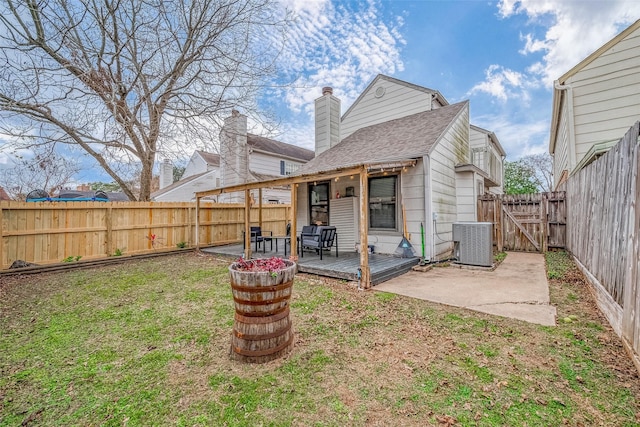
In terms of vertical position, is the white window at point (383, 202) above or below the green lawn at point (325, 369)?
above

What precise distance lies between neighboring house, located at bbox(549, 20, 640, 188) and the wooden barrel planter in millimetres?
6355

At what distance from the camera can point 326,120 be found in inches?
451

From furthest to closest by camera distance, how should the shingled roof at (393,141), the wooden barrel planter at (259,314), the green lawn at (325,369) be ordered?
the shingled roof at (393,141)
the wooden barrel planter at (259,314)
the green lawn at (325,369)

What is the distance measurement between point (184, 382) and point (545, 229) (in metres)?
10.7

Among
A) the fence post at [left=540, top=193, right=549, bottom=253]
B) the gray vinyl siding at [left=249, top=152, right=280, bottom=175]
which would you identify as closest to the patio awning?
the fence post at [left=540, top=193, right=549, bottom=253]

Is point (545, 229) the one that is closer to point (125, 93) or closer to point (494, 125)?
point (494, 125)

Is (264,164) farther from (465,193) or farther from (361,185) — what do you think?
(361,185)

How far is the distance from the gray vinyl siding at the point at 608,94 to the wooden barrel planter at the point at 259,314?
806 cm

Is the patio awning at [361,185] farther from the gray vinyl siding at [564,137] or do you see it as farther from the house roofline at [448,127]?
the gray vinyl siding at [564,137]

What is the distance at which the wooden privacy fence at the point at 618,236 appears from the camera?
8.59 ft

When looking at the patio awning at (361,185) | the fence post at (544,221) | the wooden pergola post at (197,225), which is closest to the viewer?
the patio awning at (361,185)

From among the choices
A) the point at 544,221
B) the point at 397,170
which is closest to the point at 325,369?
the point at 397,170

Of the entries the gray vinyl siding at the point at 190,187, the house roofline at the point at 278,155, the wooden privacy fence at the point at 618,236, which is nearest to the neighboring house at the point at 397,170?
the wooden privacy fence at the point at 618,236

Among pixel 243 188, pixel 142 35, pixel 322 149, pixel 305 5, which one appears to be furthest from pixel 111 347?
pixel 322 149
